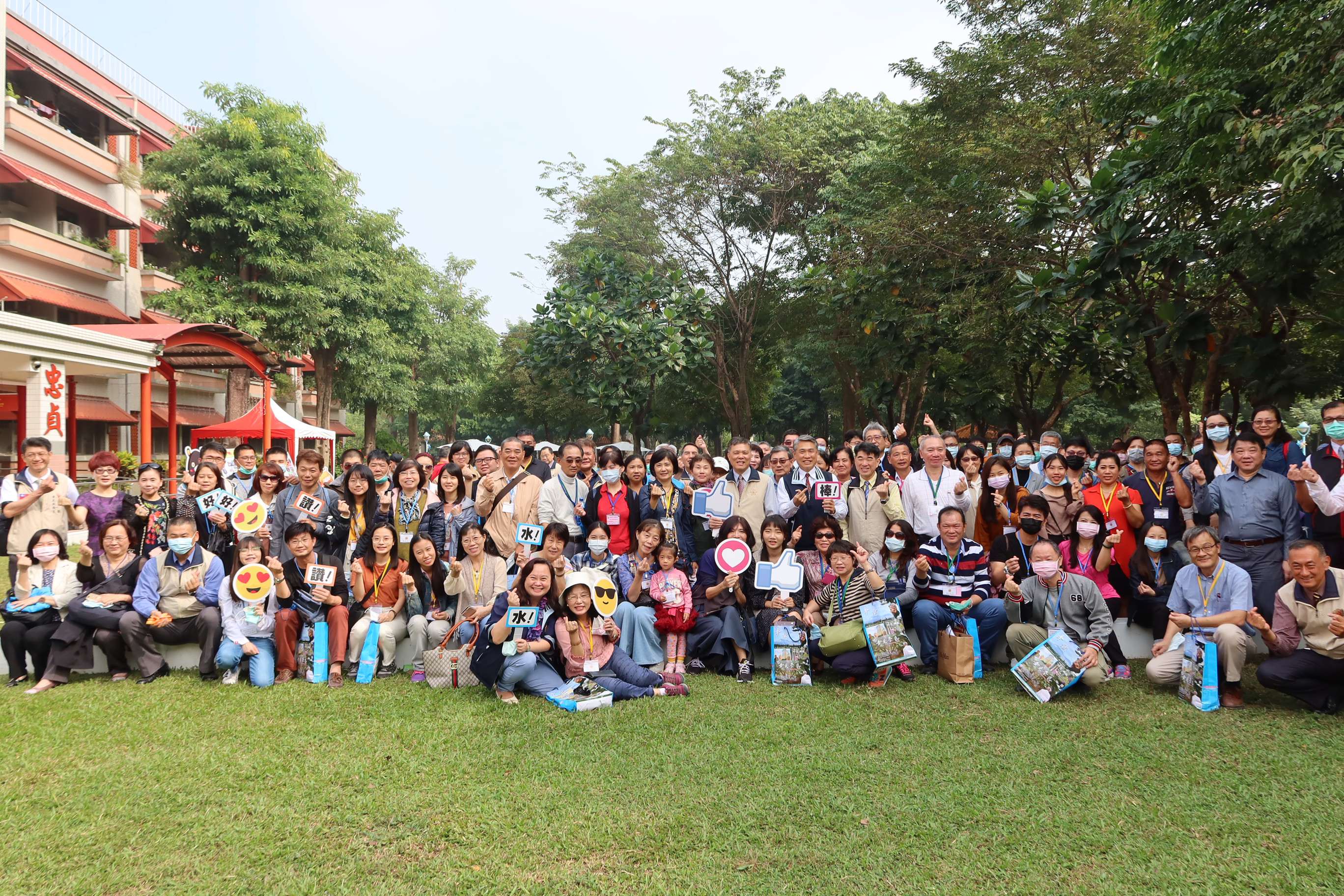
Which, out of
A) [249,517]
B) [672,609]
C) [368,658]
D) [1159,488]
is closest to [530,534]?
[672,609]

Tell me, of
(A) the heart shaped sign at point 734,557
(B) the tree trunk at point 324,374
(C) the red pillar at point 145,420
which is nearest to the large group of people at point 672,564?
(A) the heart shaped sign at point 734,557

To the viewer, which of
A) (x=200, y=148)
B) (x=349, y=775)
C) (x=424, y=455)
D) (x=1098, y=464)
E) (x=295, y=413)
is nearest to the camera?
(x=349, y=775)

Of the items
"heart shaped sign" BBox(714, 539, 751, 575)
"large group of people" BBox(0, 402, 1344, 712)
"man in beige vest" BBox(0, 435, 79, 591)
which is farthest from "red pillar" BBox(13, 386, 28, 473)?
"heart shaped sign" BBox(714, 539, 751, 575)

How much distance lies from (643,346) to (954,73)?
7.30 metres

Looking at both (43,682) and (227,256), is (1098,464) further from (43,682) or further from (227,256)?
(227,256)

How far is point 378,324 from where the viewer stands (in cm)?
2803

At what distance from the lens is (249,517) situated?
283 inches

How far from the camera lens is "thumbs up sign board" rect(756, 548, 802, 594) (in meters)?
6.67

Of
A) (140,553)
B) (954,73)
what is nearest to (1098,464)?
(140,553)

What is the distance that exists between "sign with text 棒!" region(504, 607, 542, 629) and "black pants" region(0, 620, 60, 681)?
3.76 m

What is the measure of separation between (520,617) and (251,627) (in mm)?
2366

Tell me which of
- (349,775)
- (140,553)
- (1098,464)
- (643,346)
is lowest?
(349,775)

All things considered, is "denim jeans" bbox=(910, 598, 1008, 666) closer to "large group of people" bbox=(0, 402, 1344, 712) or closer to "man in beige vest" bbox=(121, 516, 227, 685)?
"large group of people" bbox=(0, 402, 1344, 712)

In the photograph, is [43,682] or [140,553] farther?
[140,553]
